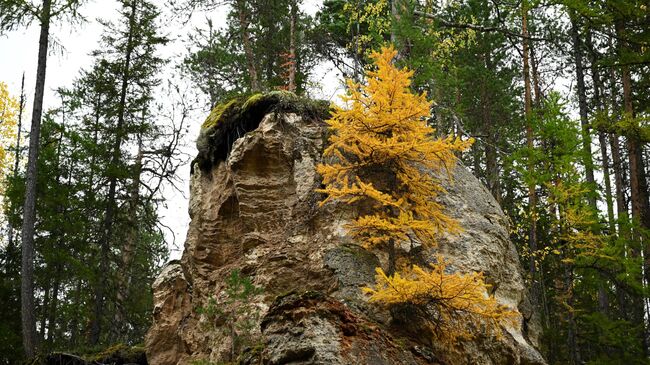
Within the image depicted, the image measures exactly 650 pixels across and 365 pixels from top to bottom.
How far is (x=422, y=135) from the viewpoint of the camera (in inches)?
320

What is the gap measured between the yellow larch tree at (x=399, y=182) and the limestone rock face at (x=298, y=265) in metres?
0.39

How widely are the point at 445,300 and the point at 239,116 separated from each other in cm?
599

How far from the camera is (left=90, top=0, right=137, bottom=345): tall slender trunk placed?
1595 centimetres

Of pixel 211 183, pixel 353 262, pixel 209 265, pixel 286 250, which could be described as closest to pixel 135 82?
pixel 211 183

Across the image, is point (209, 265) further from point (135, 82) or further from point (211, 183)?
point (135, 82)

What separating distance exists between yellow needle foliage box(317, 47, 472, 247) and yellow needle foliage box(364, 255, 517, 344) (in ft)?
2.75

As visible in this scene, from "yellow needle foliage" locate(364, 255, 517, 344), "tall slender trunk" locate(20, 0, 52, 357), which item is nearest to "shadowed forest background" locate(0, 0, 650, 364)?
"tall slender trunk" locate(20, 0, 52, 357)

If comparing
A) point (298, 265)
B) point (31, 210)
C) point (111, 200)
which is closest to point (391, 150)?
point (298, 265)

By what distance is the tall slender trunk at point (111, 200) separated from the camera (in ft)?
52.3

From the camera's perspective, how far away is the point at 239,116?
11.3 metres

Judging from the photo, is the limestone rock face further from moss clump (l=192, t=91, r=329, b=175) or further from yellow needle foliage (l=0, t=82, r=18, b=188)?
yellow needle foliage (l=0, t=82, r=18, b=188)

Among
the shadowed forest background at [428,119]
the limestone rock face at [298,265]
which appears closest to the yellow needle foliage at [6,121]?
the shadowed forest background at [428,119]

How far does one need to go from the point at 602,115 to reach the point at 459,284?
7120 millimetres

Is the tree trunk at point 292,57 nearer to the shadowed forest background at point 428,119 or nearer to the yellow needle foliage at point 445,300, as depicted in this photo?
the shadowed forest background at point 428,119
